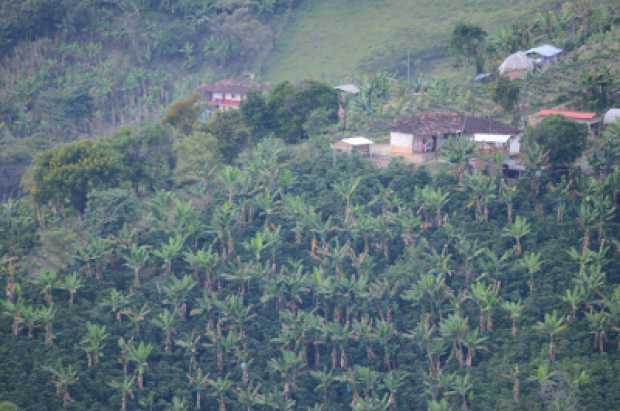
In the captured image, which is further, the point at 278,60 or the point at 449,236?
the point at 278,60

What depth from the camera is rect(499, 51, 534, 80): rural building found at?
6631 cm

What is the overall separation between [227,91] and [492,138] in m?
26.4

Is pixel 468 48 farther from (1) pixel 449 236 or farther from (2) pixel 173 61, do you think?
(2) pixel 173 61

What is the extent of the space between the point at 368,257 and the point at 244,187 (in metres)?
7.84

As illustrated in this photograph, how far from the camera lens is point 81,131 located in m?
81.1

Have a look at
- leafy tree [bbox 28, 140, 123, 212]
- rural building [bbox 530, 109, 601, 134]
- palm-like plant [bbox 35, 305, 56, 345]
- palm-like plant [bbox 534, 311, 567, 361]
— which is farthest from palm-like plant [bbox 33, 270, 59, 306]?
rural building [bbox 530, 109, 601, 134]

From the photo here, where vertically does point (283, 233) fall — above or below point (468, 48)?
below

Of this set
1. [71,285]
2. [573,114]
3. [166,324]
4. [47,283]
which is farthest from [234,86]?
[166,324]

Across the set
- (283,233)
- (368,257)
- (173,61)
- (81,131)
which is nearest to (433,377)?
(368,257)

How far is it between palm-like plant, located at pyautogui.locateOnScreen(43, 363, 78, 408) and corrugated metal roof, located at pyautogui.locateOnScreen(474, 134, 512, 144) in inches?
954

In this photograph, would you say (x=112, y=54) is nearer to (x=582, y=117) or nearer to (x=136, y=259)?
(x=136, y=259)

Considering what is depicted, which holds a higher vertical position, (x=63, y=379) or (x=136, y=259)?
(x=136, y=259)

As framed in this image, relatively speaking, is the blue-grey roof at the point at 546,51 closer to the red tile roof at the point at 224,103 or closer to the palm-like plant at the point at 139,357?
the red tile roof at the point at 224,103

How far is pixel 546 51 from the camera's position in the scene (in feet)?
225
